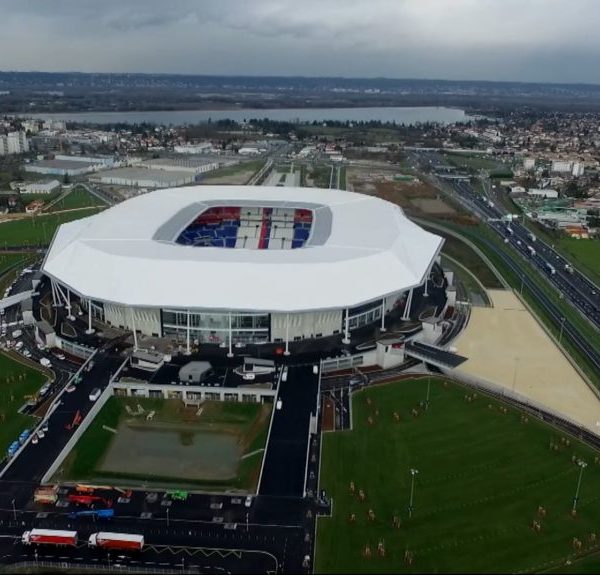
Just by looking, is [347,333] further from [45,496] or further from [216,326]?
[45,496]

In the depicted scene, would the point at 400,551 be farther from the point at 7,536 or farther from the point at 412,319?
the point at 412,319

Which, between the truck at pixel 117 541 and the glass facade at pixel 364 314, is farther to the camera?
the glass facade at pixel 364 314

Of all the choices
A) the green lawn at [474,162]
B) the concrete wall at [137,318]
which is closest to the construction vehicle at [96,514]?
the concrete wall at [137,318]

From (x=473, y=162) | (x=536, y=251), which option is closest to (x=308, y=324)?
(x=536, y=251)

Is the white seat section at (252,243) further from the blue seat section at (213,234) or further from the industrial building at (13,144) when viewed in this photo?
the industrial building at (13,144)

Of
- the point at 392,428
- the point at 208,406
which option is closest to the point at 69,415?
the point at 208,406

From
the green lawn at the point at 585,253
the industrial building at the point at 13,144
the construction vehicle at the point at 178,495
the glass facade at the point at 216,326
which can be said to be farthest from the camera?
the industrial building at the point at 13,144

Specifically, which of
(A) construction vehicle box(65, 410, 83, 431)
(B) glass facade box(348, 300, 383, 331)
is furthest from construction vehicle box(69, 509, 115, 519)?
(B) glass facade box(348, 300, 383, 331)
